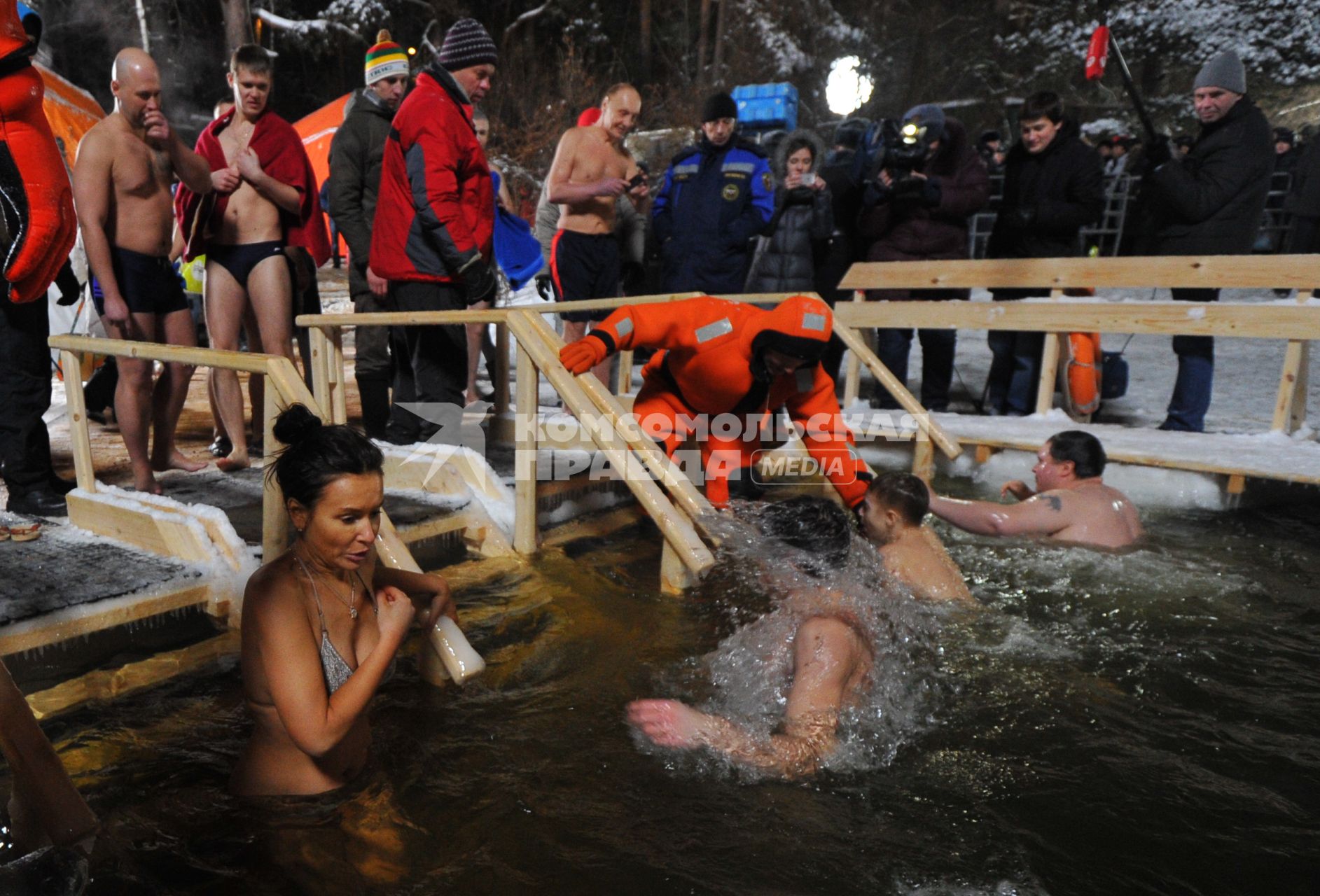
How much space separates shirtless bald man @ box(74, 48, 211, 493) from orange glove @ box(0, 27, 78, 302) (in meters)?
1.58

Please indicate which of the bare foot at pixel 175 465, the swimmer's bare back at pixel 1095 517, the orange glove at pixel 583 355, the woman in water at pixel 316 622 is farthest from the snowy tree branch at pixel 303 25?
the woman in water at pixel 316 622

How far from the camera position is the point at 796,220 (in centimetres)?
682

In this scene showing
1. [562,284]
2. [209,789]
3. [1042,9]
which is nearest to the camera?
[209,789]

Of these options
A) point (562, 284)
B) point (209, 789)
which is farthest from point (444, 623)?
point (562, 284)

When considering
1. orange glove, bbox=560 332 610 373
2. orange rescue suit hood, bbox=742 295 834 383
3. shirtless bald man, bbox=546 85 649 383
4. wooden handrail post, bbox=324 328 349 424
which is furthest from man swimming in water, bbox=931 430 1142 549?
wooden handrail post, bbox=324 328 349 424

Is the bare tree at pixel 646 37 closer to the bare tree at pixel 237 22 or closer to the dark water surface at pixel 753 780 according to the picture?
the bare tree at pixel 237 22

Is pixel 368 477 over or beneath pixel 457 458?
over

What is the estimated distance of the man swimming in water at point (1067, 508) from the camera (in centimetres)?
446

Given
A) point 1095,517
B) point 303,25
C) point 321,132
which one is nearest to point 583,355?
point 1095,517

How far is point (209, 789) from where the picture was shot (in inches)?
101

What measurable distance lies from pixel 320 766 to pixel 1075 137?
6.24 metres

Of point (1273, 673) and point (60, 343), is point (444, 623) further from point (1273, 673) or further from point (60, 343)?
point (1273, 673)

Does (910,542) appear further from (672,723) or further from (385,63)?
(385,63)

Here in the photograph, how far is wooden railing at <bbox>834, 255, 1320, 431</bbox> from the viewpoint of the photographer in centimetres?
552
